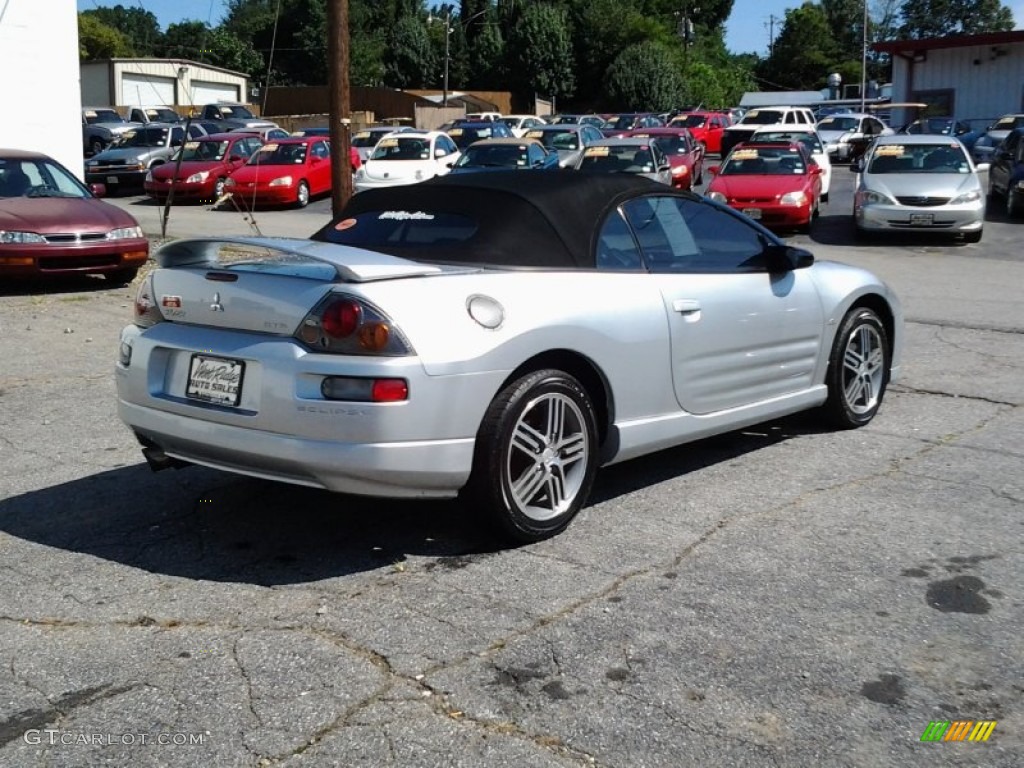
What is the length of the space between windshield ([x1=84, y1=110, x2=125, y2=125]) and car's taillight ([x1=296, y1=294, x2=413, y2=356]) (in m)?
41.7

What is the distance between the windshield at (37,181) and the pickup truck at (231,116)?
28692 millimetres

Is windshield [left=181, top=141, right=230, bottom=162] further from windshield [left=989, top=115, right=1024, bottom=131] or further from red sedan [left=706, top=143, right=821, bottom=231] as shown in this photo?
windshield [left=989, top=115, right=1024, bottom=131]

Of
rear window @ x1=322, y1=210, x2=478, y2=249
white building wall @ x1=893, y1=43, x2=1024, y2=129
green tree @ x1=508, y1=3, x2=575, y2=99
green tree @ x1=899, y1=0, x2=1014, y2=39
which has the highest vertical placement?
green tree @ x1=899, y1=0, x2=1014, y2=39

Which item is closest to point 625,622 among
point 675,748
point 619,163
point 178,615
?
point 675,748

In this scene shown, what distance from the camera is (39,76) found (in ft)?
61.7

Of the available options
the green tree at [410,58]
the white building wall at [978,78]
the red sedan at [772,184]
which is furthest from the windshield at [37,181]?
the green tree at [410,58]

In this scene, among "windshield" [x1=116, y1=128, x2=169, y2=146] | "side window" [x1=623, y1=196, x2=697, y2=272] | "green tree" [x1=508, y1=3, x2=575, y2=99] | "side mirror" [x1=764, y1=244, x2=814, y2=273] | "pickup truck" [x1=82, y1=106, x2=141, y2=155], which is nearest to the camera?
"side window" [x1=623, y1=196, x2=697, y2=272]

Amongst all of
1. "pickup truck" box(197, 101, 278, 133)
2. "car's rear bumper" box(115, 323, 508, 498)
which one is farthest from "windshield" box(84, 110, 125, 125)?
"car's rear bumper" box(115, 323, 508, 498)

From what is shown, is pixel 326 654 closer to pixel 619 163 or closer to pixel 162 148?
pixel 619 163

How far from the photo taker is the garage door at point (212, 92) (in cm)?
6316

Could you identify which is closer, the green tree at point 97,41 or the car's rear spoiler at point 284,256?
the car's rear spoiler at point 284,256

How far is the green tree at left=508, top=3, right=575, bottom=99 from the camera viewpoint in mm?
71000

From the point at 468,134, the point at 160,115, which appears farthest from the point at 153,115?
the point at 468,134

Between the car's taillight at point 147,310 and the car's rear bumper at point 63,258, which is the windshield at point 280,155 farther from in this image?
the car's taillight at point 147,310
